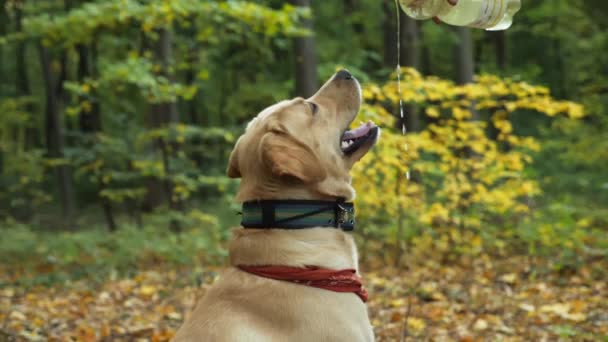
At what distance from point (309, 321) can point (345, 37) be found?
62.9 feet

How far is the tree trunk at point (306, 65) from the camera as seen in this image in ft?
33.3

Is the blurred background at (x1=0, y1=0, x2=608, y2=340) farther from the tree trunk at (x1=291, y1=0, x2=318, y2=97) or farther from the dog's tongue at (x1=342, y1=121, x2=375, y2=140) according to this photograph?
the dog's tongue at (x1=342, y1=121, x2=375, y2=140)

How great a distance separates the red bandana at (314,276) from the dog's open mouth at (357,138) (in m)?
0.78

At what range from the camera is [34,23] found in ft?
31.3

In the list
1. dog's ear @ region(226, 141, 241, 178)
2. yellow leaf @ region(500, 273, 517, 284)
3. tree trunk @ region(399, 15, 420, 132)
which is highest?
tree trunk @ region(399, 15, 420, 132)

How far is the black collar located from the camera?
324cm

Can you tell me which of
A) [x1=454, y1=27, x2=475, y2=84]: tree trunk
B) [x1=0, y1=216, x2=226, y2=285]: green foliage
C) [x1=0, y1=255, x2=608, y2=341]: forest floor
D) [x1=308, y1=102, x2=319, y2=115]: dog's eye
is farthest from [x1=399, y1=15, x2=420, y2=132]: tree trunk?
[x1=308, y1=102, x2=319, y2=115]: dog's eye

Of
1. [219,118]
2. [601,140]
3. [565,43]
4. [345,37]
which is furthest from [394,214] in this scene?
[219,118]

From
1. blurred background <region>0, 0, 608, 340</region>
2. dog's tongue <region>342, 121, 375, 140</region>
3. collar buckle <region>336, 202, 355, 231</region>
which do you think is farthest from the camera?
blurred background <region>0, 0, 608, 340</region>

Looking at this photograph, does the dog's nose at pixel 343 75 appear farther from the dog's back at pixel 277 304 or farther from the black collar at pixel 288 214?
the dog's back at pixel 277 304

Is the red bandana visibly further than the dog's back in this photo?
Yes

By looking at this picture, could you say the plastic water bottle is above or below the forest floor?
above

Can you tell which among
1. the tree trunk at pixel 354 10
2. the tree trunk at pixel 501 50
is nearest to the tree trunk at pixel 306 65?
the tree trunk at pixel 354 10

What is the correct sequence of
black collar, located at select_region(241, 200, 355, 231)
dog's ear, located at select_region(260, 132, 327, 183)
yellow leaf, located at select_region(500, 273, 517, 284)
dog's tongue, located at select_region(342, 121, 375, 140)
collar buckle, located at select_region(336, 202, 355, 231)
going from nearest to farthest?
dog's ear, located at select_region(260, 132, 327, 183) < black collar, located at select_region(241, 200, 355, 231) < collar buckle, located at select_region(336, 202, 355, 231) < dog's tongue, located at select_region(342, 121, 375, 140) < yellow leaf, located at select_region(500, 273, 517, 284)
